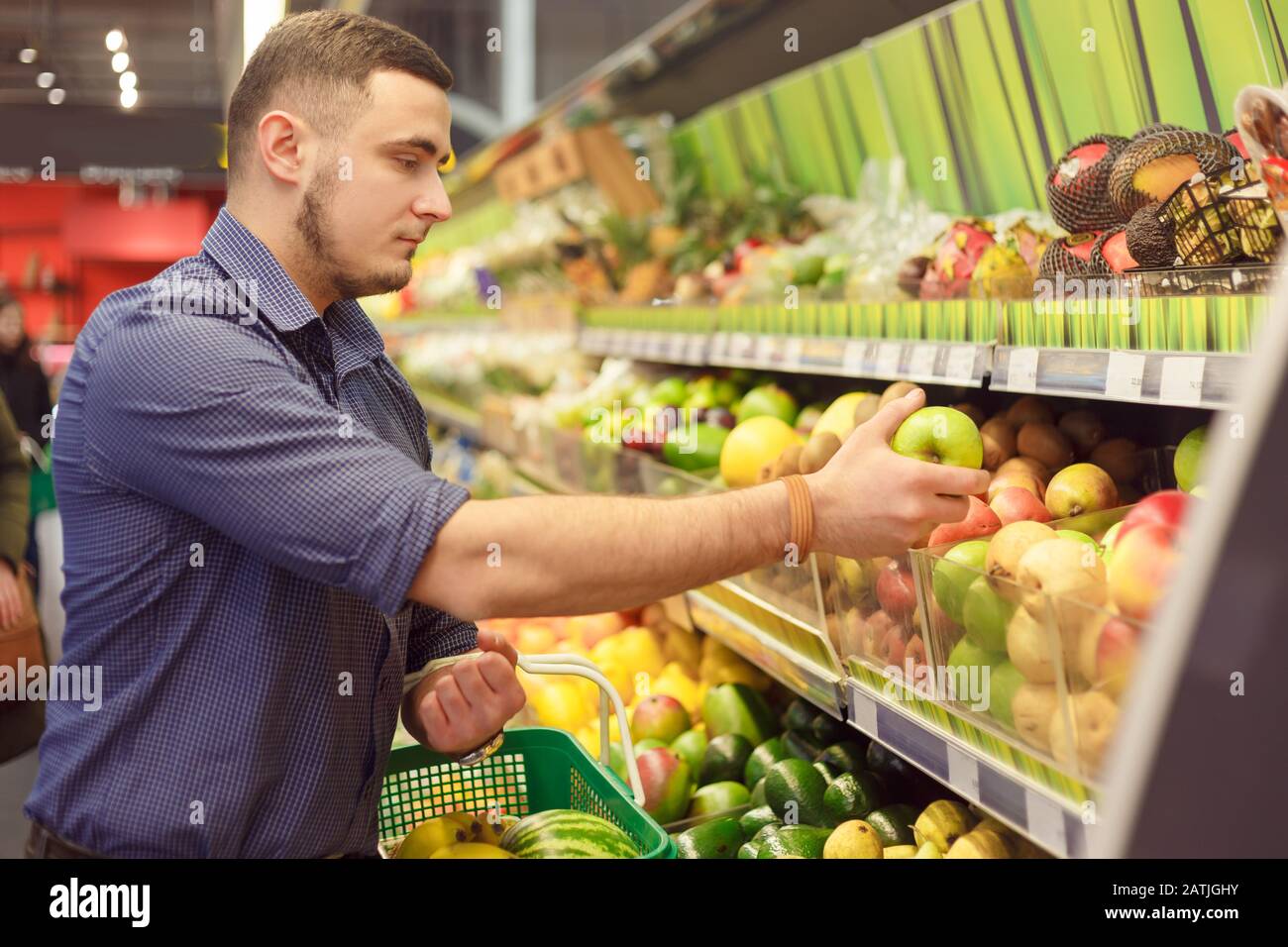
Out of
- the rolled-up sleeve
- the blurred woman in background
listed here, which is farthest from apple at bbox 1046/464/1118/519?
the blurred woman in background

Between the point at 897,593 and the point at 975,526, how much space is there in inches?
6.0

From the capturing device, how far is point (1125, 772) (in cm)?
59

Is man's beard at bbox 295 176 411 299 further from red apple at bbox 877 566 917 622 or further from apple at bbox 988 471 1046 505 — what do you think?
apple at bbox 988 471 1046 505

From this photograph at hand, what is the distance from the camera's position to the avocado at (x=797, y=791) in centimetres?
194

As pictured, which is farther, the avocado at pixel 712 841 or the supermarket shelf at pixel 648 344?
the supermarket shelf at pixel 648 344

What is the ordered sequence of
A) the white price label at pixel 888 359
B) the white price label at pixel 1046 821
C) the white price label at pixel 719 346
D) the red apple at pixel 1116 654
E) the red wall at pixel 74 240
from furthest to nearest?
the red wall at pixel 74 240 → the white price label at pixel 719 346 → the white price label at pixel 888 359 → the white price label at pixel 1046 821 → the red apple at pixel 1116 654

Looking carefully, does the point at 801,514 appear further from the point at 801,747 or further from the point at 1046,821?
the point at 801,747

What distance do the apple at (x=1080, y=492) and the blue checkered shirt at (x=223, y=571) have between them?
92 centimetres

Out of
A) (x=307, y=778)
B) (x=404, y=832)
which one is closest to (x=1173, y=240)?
(x=307, y=778)

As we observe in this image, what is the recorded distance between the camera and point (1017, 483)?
1673 millimetres

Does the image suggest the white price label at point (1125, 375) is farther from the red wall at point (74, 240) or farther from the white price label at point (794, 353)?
the red wall at point (74, 240)

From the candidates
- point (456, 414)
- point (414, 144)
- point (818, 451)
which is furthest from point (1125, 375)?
point (456, 414)

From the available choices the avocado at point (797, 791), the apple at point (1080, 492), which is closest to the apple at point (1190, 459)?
the apple at point (1080, 492)

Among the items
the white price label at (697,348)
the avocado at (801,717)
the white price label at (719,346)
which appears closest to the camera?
the avocado at (801,717)
